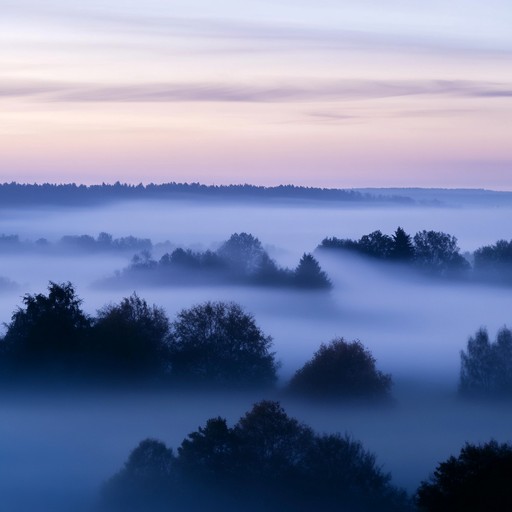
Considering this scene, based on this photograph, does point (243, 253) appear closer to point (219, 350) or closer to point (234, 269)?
point (234, 269)

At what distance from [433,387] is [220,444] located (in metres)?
16.3

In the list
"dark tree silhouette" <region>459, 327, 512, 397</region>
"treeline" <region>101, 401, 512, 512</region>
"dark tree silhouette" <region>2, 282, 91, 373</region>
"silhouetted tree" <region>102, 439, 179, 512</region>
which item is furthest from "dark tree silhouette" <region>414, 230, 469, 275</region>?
"silhouetted tree" <region>102, 439, 179, 512</region>

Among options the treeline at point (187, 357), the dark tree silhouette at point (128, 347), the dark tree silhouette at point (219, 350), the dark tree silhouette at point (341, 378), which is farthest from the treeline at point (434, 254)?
the dark tree silhouette at point (341, 378)

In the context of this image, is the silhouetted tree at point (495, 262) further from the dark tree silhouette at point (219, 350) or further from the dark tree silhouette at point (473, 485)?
the dark tree silhouette at point (473, 485)

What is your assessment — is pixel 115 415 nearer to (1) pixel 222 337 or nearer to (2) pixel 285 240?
(1) pixel 222 337

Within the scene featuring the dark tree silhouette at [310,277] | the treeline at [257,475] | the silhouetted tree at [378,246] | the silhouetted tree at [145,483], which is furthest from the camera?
the silhouetted tree at [378,246]

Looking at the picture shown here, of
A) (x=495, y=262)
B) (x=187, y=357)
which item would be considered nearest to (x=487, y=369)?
(x=187, y=357)

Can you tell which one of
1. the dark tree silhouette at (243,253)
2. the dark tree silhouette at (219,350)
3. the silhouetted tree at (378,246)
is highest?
the dark tree silhouette at (243,253)

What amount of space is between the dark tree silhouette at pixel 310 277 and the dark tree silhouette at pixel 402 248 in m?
8.95

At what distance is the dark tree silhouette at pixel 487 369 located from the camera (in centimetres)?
4422

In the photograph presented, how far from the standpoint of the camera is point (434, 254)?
102562 millimetres

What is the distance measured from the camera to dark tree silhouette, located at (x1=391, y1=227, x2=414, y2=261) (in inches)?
3752

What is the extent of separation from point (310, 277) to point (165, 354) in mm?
43073

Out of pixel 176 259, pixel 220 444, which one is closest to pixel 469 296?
pixel 176 259
